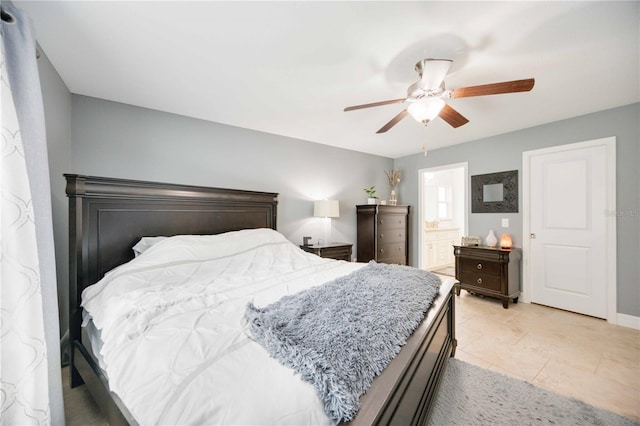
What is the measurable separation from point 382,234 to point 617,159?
281 centimetres

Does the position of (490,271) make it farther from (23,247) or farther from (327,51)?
(23,247)

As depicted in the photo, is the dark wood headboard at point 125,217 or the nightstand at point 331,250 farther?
the nightstand at point 331,250

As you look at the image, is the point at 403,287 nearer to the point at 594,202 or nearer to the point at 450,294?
the point at 450,294

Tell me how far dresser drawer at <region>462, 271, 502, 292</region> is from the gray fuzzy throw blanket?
232cm

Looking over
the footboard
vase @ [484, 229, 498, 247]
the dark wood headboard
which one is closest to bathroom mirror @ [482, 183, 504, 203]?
vase @ [484, 229, 498, 247]

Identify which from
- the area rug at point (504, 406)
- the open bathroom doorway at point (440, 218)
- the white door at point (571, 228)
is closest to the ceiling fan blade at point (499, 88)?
the area rug at point (504, 406)

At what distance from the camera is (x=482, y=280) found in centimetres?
344

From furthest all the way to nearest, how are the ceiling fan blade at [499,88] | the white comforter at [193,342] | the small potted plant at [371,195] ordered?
the small potted plant at [371,195] → the ceiling fan blade at [499,88] → the white comforter at [193,342]

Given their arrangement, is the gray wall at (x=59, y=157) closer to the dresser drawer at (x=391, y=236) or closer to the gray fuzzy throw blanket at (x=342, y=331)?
the gray fuzzy throw blanket at (x=342, y=331)

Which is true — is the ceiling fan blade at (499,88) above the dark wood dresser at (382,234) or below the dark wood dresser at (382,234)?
above

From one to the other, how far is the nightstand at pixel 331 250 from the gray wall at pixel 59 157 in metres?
2.41

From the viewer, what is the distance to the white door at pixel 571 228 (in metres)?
2.86

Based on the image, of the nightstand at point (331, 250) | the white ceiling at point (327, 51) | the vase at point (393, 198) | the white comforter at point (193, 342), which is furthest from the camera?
the vase at point (393, 198)

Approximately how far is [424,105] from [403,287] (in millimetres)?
1372
